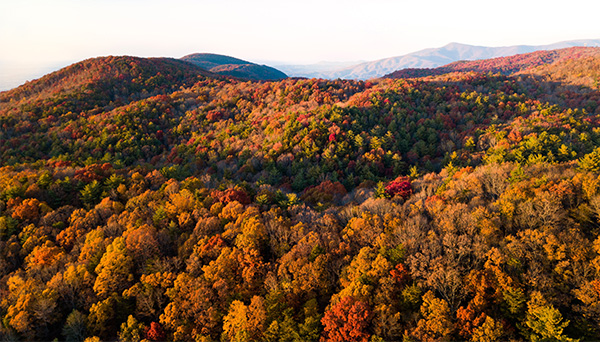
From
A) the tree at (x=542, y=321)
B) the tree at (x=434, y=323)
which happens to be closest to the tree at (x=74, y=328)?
the tree at (x=434, y=323)

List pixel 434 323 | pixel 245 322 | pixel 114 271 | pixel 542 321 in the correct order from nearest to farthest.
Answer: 1. pixel 542 321
2. pixel 434 323
3. pixel 245 322
4. pixel 114 271

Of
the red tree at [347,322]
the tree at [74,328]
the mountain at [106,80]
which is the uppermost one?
the mountain at [106,80]

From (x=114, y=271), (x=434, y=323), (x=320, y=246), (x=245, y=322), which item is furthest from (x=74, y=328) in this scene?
(x=434, y=323)

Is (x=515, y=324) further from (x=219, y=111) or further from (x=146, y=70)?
(x=146, y=70)

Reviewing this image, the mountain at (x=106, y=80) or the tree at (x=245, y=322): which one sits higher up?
the mountain at (x=106, y=80)

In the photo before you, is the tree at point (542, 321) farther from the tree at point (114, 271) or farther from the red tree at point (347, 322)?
the tree at point (114, 271)

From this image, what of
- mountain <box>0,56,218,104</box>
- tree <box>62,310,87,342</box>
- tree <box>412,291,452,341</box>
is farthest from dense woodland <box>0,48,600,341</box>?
mountain <box>0,56,218,104</box>

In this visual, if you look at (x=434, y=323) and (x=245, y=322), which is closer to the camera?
(x=434, y=323)

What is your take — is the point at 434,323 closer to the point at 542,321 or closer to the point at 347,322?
the point at 347,322

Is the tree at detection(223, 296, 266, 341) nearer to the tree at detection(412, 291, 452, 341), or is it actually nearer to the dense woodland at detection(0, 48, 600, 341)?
the dense woodland at detection(0, 48, 600, 341)

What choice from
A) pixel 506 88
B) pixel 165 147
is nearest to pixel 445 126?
pixel 506 88

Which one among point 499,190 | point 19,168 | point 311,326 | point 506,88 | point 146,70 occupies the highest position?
point 146,70
